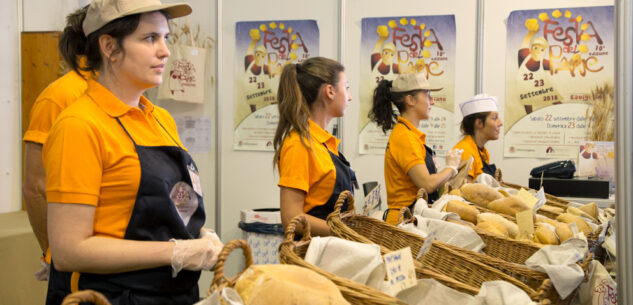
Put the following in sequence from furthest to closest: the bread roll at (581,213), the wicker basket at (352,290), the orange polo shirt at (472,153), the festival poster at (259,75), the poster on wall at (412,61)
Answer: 1. the festival poster at (259,75)
2. the poster on wall at (412,61)
3. the orange polo shirt at (472,153)
4. the bread roll at (581,213)
5. the wicker basket at (352,290)

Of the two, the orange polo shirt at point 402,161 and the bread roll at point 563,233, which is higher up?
the orange polo shirt at point 402,161

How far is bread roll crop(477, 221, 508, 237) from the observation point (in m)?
1.59

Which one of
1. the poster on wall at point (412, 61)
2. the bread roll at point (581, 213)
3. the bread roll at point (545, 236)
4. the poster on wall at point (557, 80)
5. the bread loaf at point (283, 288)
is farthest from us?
the poster on wall at point (412, 61)

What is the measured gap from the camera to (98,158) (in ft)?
4.09

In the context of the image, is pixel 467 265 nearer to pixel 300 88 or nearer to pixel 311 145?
pixel 311 145

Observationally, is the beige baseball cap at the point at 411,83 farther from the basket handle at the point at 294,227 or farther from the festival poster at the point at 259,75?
the basket handle at the point at 294,227

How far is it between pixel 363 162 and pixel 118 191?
10.4 ft

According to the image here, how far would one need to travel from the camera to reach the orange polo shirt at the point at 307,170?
2.10 meters

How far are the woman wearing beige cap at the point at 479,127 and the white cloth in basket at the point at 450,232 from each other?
2221mm

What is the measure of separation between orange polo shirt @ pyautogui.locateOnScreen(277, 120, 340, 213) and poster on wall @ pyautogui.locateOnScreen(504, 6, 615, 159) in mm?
2340

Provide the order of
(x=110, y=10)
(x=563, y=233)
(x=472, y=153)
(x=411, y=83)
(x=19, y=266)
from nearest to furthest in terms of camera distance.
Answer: (x=110, y=10) → (x=563, y=233) → (x=19, y=266) → (x=411, y=83) → (x=472, y=153)

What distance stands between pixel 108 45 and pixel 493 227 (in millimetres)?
1106

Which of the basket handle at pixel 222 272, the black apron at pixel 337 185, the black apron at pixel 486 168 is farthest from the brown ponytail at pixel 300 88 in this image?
the black apron at pixel 486 168

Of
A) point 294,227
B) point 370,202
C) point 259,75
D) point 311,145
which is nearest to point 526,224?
point 370,202
